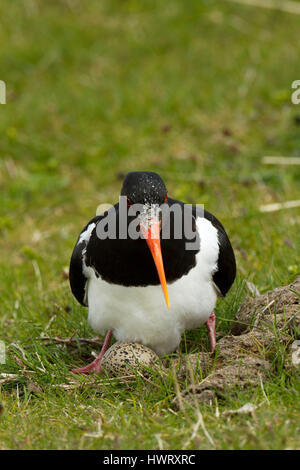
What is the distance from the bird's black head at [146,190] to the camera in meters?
4.23

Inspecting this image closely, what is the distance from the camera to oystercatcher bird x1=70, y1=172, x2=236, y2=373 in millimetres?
4285

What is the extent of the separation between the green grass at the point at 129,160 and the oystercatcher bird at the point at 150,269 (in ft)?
1.05

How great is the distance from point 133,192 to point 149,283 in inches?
24.2

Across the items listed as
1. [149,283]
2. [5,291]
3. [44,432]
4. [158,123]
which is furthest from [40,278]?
Result: [158,123]

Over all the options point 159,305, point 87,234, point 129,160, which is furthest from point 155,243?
point 129,160

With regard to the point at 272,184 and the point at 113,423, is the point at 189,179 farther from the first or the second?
the point at 113,423

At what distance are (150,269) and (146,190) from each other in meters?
0.53

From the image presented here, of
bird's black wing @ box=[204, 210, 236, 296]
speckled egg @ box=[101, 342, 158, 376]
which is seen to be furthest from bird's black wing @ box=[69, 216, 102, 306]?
bird's black wing @ box=[204, 210, 236, 296]

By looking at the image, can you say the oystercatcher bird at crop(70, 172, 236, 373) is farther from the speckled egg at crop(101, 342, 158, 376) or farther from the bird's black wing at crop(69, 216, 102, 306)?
the speckled egg at crop(101, 342, 158, 376)

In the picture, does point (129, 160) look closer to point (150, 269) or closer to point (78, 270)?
point (78, 270)

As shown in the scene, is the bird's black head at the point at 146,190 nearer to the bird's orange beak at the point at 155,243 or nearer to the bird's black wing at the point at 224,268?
the bird's orange beak at the point at 155,243

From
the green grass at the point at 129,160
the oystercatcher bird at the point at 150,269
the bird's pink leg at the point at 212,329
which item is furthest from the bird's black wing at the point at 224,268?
the green grass at the point at 129,160

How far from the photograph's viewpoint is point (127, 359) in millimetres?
4543
